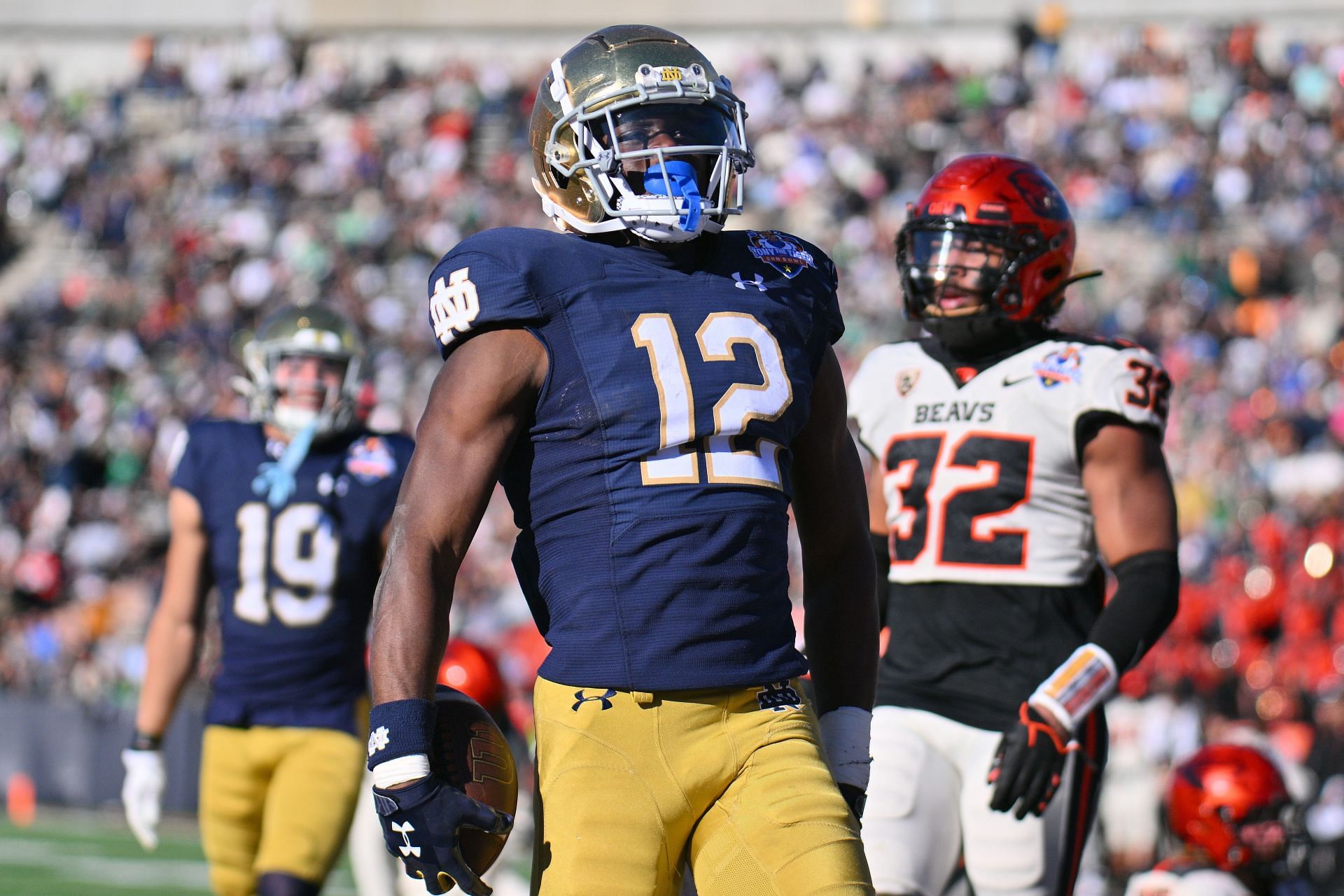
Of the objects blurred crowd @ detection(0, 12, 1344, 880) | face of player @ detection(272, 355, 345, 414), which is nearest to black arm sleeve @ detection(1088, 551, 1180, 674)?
face of player @ detection(272, 355, 345, 414)

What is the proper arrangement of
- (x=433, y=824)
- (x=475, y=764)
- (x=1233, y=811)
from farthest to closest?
(x=1233, y=811) < (x=475, y=764) < (x=433, y=824)

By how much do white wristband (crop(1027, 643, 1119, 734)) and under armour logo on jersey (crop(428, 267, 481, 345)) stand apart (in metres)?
1.56

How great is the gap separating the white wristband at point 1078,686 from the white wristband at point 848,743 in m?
0.71

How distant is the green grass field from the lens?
863cm

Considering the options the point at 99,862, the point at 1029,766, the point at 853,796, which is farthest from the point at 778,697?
the point at 99,862

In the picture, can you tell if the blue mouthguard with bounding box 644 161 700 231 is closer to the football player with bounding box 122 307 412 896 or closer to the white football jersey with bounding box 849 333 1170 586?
the white football jersey with bounding box 849 333 1170 586

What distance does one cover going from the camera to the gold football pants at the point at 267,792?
5.04 meters

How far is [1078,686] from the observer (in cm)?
373

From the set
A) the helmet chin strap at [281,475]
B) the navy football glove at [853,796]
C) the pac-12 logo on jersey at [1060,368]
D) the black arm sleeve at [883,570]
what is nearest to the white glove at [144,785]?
the helmet chin strap at [281,475]

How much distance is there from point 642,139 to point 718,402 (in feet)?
1.46

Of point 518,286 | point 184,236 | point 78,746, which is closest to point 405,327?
point 184,236

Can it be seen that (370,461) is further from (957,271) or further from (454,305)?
(454,305)

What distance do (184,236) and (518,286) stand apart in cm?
1825

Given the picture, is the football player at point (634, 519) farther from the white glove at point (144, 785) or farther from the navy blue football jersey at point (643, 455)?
the white glove at point (144, 785)
